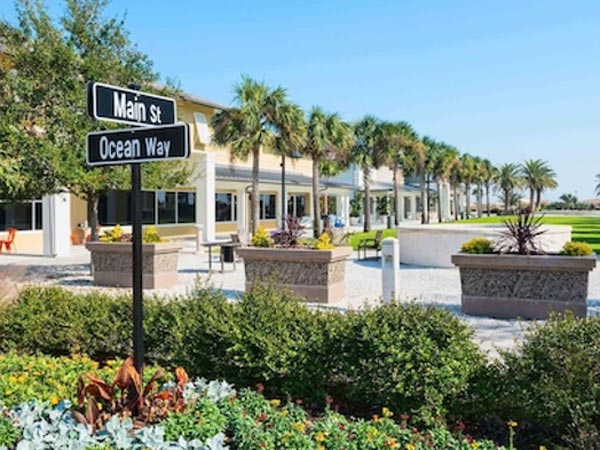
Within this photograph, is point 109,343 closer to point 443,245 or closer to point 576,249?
point 576,249

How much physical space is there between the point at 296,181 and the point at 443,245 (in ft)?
77.4

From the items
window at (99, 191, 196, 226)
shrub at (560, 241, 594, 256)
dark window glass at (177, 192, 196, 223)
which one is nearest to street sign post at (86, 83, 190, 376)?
shrub at (560, 241, 594, 256)

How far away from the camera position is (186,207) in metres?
33.4

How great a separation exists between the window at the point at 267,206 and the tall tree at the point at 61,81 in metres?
25.4

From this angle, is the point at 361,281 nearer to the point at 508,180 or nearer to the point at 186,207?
the point at 186,207

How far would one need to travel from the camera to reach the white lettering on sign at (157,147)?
3.84 meters

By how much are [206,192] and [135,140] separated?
2522 cm

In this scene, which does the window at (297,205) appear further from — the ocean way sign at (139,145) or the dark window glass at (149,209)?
the ocean way sign at (139,145)

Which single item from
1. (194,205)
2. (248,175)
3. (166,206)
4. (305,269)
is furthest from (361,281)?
(248,175)

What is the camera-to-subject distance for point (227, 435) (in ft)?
12.3

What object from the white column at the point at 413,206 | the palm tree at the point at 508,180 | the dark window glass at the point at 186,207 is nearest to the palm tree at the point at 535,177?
the palm tree at the point at 508,180

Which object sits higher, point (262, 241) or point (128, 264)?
point (262, 241)

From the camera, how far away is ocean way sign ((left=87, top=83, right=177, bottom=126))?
3816mm

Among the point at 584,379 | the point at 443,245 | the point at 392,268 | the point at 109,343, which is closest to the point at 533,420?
the point at 584,379
